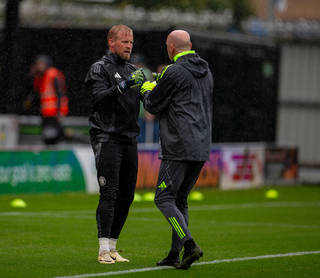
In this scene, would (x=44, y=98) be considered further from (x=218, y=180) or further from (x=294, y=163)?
(x=294, y=163)

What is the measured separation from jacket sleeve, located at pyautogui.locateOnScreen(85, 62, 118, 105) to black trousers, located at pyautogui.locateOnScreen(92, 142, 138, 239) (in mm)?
457

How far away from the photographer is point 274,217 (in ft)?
49.0

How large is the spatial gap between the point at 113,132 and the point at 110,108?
23cm

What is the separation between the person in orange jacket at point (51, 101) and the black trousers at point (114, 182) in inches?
407

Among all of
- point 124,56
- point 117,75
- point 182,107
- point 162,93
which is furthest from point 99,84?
point 182,107

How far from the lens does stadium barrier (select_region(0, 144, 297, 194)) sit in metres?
16.6

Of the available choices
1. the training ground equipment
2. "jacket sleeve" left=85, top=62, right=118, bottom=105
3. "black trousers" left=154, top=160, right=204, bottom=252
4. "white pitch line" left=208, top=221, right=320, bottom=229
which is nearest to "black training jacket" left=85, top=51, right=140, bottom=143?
"jacket sleeve" left=85, top=62, right=118, bottom=105

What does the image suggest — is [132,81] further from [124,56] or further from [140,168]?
[140,168]

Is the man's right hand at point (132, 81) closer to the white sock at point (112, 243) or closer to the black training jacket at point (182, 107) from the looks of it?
the black training jacket at point (182, 107)

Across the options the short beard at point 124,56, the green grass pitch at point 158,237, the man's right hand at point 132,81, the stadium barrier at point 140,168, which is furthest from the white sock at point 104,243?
the stadium barrier at point 140,168

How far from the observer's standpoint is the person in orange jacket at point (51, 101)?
19750mm

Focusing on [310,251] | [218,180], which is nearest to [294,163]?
[218,180]

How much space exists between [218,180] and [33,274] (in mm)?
11813

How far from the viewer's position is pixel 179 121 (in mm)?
8891
